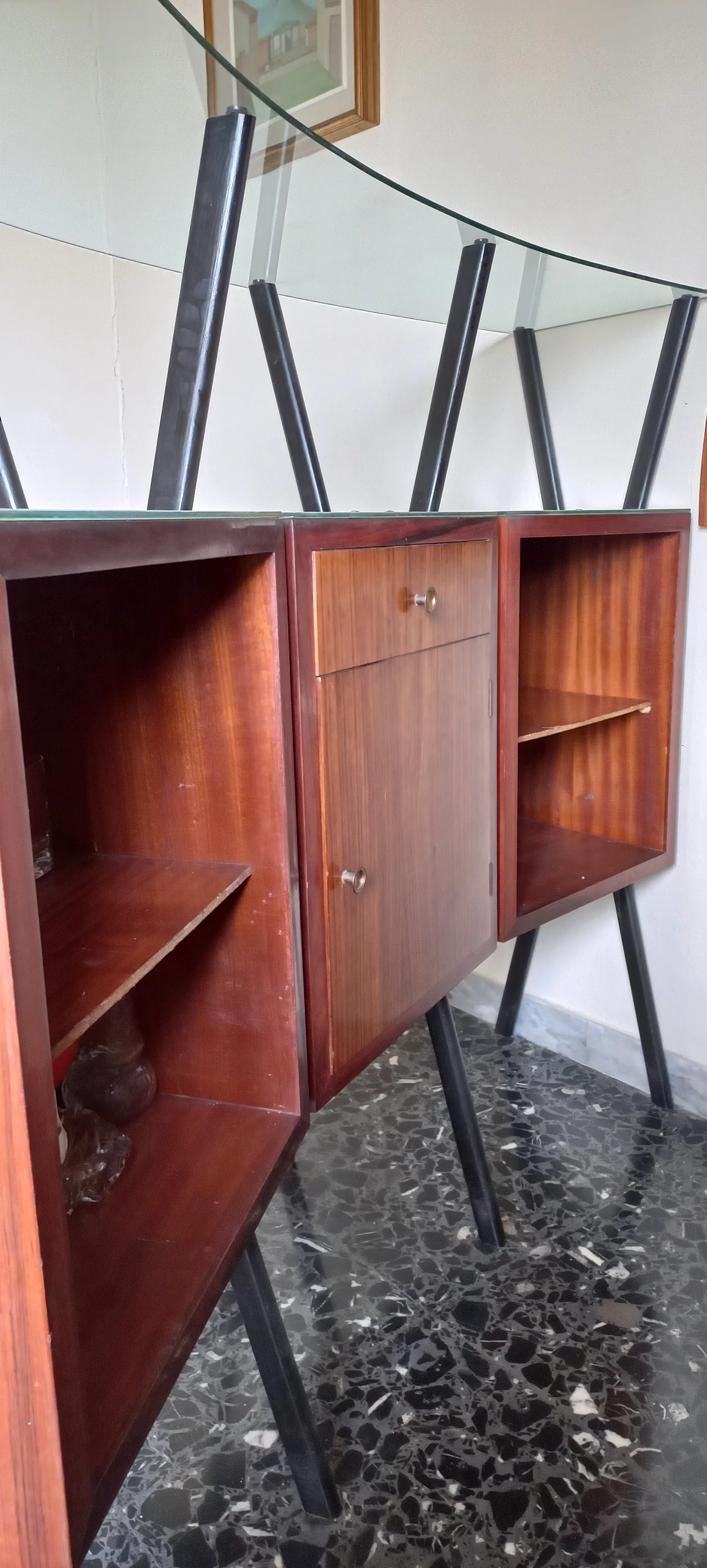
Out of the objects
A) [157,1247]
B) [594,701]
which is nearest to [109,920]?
[157,1247]

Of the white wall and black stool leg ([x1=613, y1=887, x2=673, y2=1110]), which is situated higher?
the white wall

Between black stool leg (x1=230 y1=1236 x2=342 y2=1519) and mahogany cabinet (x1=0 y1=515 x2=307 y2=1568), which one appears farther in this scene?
black stool leg (x1=230 y1=1236 x2=342 y2=1519)

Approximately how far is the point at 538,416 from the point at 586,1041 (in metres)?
1.30

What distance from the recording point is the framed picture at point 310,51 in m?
2.07

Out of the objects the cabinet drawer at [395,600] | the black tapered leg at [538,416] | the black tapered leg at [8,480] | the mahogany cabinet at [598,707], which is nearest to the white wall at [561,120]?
the black tapered leg at [538,416]

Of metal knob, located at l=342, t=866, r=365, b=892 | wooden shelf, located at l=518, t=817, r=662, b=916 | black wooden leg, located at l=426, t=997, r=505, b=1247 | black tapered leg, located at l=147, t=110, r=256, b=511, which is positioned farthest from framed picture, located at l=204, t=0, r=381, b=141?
black wooden leg, located at l=426, t=997, r=505, b=1247

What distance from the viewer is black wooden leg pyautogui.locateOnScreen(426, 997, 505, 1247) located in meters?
1.52

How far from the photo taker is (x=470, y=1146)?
5.10 ft

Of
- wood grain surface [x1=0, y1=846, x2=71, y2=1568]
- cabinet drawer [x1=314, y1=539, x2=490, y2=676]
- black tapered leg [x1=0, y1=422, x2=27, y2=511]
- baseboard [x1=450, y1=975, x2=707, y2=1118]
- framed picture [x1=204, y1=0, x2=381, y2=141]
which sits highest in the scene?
framed picture [x1=204, y1=0, x2=381, y2=141]

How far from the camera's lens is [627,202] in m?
1.79

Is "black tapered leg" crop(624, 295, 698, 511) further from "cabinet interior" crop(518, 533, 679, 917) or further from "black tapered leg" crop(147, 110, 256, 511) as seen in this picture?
"black tapered leg" crop(147, 110, 256, 511)

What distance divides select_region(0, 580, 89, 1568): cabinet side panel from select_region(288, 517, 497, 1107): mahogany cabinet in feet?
1.47

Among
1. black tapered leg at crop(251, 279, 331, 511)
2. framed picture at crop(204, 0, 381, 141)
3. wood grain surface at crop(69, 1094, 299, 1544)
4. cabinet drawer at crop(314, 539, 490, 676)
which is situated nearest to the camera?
wood grain surface at crop(69, 1094, 299, 1544)

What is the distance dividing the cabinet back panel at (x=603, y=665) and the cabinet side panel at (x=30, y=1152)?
1.46 metres
